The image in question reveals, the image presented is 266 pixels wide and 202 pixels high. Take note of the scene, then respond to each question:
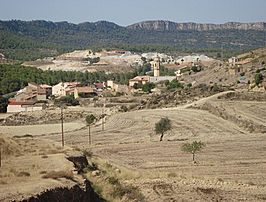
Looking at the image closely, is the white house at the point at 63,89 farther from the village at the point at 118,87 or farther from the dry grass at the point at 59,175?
the dry grass at the point at 59,175

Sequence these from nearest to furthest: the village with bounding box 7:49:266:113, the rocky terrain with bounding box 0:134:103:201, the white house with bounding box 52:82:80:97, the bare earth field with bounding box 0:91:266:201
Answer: the rocky terrain with bounding box 0:134:103:201, the bare earth field with bounding box 0:91:266:201, the village with bounding box 7:49:266:113, the white house with bounding box 52:82:80:97

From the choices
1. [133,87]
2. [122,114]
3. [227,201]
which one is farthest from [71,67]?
[227,201]

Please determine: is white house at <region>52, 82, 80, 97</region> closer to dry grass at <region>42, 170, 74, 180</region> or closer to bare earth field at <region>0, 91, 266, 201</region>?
bare earth field at <region>0, 91, 266, 201</region>

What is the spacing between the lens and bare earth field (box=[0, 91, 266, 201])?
56.9 ft

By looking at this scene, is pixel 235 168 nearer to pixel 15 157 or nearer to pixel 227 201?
pixel 227 201

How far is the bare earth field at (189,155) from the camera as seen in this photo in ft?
56.9

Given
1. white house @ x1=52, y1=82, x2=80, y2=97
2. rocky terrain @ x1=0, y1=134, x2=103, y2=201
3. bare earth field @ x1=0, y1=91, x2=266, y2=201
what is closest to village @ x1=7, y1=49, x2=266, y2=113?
white house @ x1=52, y1=82, x2=80, y2=97

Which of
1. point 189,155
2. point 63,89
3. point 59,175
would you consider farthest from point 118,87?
point 59,175

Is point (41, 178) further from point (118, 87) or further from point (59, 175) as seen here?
point (118, 87)

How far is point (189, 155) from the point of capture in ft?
105

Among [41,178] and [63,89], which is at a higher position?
[41,178]

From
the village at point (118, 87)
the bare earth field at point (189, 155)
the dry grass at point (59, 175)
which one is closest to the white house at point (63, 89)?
the village at point (118, 87)

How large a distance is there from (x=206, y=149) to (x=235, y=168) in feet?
25.5

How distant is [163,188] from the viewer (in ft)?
55.5
